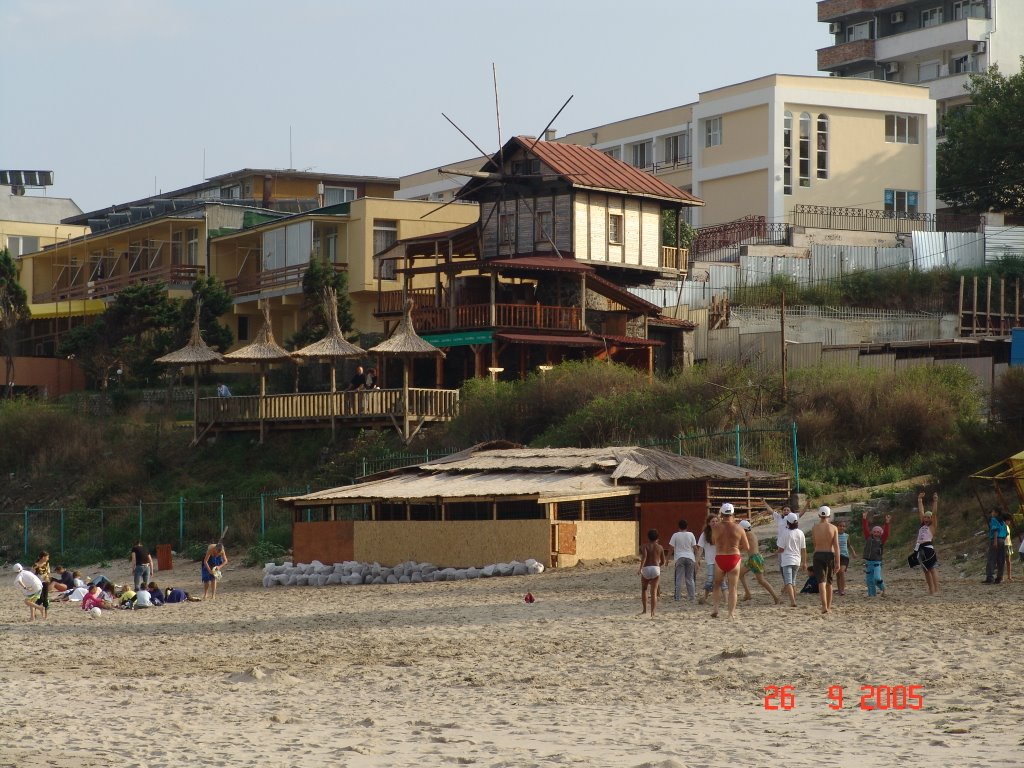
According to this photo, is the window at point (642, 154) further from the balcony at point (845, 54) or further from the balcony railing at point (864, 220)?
the balcony at point (845, 54)

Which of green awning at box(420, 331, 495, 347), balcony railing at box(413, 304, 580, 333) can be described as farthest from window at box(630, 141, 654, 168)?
green awning at box(420, 331, 495, 347)

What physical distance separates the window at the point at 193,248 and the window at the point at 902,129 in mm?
25231

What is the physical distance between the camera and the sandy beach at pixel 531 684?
12227 mm

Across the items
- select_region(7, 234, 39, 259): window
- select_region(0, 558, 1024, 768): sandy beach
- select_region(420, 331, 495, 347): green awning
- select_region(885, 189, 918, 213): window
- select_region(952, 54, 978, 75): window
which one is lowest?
select_region(0, 558, 1024, 768): sandy beach

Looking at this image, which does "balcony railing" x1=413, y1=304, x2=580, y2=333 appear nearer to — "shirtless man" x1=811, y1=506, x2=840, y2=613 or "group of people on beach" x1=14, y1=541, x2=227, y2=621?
"group of people on beach" x1=14, y1=541, x2=227, y2=621

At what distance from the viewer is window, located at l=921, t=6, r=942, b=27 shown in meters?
75.1

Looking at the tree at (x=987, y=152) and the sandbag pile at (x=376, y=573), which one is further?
the tree at (x=987, y=152)

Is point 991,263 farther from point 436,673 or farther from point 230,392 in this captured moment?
point 436,673

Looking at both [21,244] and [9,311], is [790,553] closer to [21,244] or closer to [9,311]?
[9,311]

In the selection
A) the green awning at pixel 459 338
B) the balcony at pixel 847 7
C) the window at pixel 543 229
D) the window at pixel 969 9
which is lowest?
the green awning at pixel 459 338

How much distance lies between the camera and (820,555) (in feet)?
64.4

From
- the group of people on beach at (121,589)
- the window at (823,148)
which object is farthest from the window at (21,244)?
the group of people on beach at (121,589)

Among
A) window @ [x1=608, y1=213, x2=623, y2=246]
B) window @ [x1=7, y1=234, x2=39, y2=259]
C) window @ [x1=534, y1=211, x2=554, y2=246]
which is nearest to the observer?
window @ [x1=534, y1=211, x2=554, y2=246]

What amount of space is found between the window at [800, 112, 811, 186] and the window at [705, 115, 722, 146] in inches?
124
